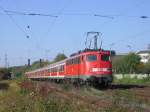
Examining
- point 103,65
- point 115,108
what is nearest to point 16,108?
point 115,108

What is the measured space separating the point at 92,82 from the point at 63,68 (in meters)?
11.7

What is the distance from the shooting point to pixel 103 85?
108 ft

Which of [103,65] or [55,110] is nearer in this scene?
[55,110]

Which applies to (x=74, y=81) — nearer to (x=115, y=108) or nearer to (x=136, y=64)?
(x=115, y=108)

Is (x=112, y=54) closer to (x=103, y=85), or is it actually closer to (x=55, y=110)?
(x=103, y=85)

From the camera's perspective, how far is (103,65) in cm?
3144

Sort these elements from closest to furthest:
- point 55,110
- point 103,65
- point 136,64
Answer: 1. point 55,110
2. point 103,65
3. point 136,64

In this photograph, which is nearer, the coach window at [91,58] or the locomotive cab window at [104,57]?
the locomotive cab window at [104,57]

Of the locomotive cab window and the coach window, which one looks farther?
the coach window

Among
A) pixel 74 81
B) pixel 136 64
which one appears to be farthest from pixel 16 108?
pixel 136 64

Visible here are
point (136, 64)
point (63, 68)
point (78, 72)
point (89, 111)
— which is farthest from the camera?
point (136, 64)

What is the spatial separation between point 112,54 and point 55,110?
21.3m

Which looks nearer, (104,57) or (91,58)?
(104,57)

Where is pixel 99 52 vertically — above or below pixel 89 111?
above
